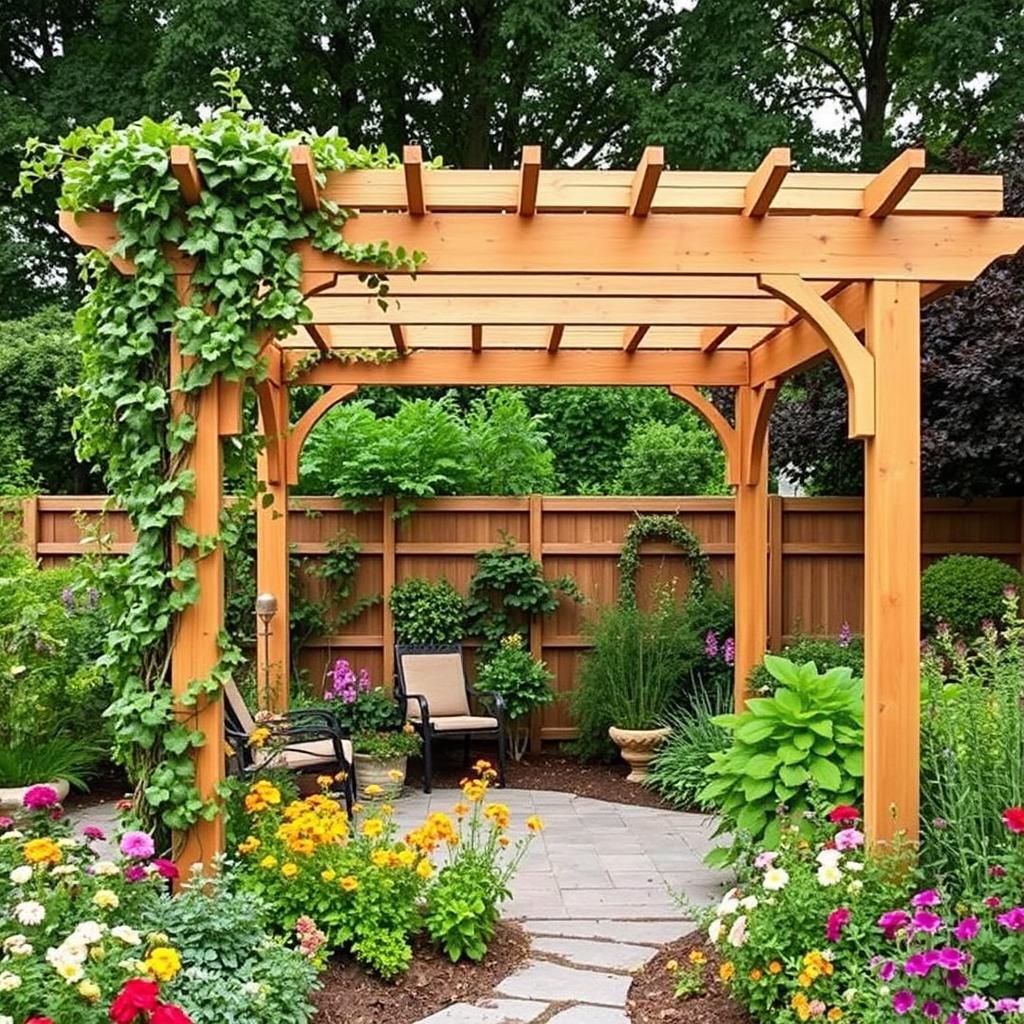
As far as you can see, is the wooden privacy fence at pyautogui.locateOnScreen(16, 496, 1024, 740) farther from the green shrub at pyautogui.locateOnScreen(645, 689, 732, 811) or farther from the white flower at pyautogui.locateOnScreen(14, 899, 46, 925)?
the white flower at pyautogui.locateOnScreen(14, 899, 46, 925)

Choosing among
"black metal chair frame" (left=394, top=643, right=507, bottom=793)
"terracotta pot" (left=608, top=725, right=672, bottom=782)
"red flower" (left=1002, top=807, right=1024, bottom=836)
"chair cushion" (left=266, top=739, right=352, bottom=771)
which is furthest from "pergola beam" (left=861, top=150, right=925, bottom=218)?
"black metal chair frame" (left=394, top=643, right=507, bottom=793)

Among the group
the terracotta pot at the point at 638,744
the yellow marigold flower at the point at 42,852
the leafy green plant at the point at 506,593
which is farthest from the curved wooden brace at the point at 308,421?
the yellow marigold flower at the point at 42,852

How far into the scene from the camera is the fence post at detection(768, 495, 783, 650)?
8.00 meters

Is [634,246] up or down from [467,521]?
up

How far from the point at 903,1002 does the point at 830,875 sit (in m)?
0.61

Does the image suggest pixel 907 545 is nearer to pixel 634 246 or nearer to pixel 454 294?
pixel 634 246

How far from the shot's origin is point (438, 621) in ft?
25.3

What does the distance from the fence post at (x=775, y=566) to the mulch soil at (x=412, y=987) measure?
14.4 ft

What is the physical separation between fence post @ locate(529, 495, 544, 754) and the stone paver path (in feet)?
3.18

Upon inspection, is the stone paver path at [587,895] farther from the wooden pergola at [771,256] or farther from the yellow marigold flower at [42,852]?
the yellow marigold flower at [42,852]

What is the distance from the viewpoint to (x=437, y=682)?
7.36 meters

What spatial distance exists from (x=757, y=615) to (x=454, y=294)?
9.25ft

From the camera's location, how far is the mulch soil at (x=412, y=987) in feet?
11.5

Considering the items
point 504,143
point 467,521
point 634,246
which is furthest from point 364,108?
point 634,246
